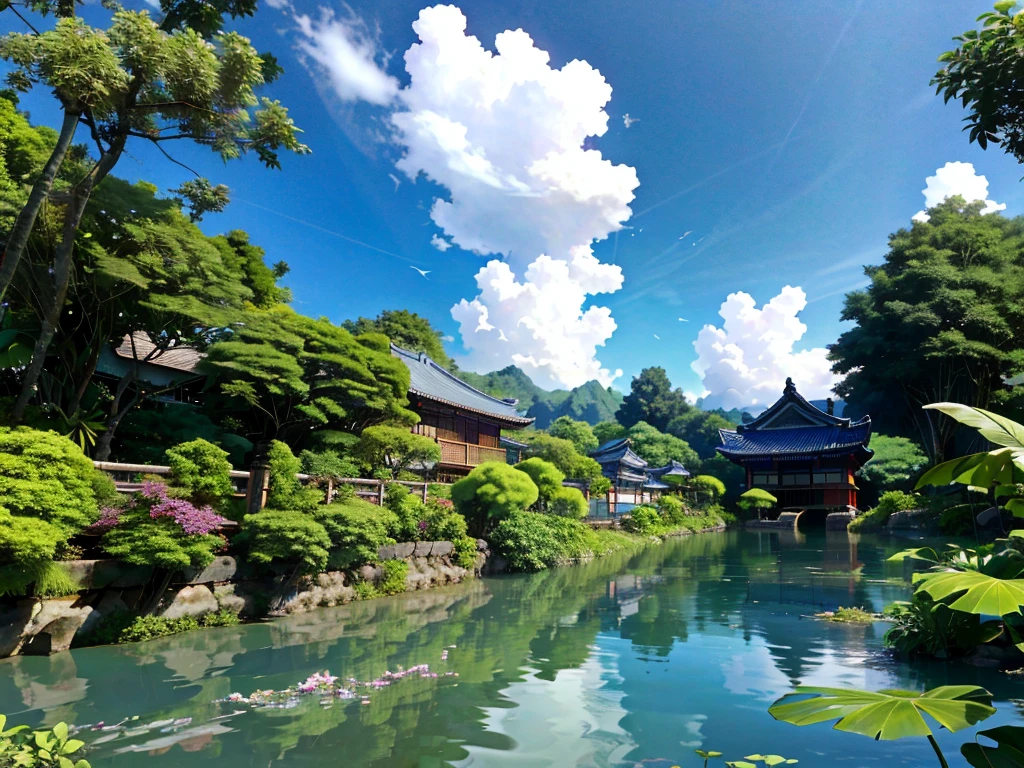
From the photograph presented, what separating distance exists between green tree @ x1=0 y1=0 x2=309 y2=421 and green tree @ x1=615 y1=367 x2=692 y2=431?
53935mm

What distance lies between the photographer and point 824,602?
10.9m

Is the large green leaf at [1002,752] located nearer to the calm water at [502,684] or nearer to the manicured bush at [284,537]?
the calm water at [502,684]

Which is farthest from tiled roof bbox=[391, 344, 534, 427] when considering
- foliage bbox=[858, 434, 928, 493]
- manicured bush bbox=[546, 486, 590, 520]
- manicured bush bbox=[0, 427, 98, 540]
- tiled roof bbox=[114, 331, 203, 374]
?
foliage bbox=[858, 434, 928, 493]

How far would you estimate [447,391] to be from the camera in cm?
2275

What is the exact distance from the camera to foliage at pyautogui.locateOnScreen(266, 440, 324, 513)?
32.1ft

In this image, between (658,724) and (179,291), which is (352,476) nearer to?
(179,291)

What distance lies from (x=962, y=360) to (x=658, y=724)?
31.0 meters

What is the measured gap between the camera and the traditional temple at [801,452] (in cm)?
3319

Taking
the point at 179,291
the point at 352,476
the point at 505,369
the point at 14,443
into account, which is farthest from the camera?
the point at 505,369

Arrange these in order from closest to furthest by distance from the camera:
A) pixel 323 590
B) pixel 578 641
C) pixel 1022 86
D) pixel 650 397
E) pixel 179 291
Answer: pixel 1022 86
pixel 578 641
pixel 323 590
pixel 179 291
pixel 650 397

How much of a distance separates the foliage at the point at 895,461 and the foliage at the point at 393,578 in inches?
1008

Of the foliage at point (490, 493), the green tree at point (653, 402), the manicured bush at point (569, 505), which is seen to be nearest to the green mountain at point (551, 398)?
the green tree at point (653, 402)

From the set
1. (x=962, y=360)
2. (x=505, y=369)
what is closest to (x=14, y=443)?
(x=962, y=360)

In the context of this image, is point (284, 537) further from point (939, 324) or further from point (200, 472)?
point (939, 324)
